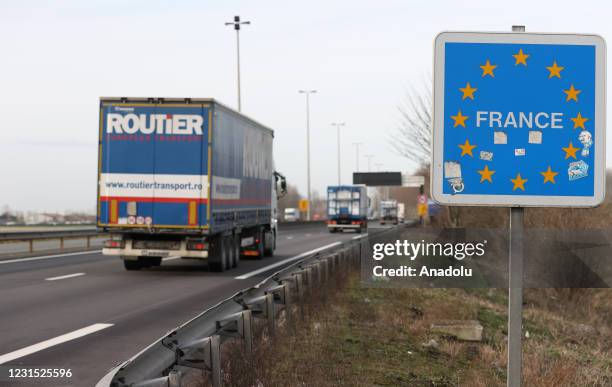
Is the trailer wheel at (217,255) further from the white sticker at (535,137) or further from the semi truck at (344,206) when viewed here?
the semi truck at (344,206)

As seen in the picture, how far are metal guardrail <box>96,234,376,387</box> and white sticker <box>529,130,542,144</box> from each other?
226cm

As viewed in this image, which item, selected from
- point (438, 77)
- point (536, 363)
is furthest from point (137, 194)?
point (438, 77)

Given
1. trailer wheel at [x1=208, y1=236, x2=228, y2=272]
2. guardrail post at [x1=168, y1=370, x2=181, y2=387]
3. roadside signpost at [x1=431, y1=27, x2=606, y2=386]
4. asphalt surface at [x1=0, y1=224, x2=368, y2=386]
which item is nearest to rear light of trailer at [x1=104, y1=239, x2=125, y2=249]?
asphalt surface at [x1=0, y1=224, x2=368, y2=386]

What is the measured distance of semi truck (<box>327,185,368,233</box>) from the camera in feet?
197

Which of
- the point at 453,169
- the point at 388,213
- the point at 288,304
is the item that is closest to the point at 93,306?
the point at 288,304

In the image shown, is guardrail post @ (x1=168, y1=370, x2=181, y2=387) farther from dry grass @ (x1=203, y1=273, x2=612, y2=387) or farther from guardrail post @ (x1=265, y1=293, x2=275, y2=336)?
guardrail post @ (x1=265, y1=293, x2=275, y2=336)

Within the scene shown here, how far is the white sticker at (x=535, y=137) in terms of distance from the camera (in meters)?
3.85

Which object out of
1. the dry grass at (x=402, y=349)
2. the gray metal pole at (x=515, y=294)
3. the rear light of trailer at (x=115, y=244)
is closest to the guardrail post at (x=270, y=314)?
the dry grass at (x=402, y=349)

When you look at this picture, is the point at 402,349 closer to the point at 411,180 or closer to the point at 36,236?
the point at 36,236

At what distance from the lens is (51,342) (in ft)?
31.5

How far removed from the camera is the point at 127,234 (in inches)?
776

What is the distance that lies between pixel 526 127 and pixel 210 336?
10.0 ft

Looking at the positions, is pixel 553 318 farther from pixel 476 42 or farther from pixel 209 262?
pixel 476 42

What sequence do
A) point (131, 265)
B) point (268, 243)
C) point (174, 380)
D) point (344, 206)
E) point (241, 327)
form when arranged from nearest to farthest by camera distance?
point (174, 380)
point (241, 327)
point (131, 265)
point (268, 243)
point (344, 206)
